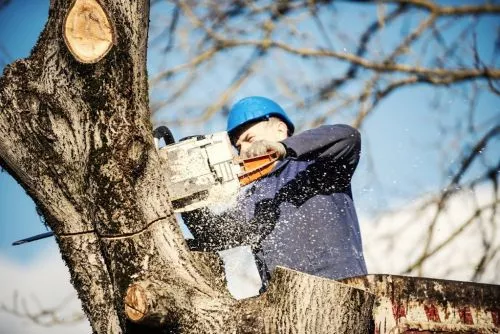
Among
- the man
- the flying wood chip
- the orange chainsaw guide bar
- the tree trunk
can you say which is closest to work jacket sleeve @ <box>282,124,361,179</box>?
the man

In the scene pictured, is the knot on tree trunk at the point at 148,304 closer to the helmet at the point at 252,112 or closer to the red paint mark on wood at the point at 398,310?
the red paint mark on wood at the point at 398,310

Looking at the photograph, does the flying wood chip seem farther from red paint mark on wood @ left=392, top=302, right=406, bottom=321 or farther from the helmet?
the helmet

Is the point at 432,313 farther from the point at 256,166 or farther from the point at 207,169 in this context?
the point at 207,169

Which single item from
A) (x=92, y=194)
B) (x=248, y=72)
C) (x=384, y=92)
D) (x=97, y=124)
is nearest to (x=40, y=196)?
(x=92, y=194)

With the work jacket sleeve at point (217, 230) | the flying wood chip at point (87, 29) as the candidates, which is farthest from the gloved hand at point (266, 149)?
the flying wood chip at point (87, 29)

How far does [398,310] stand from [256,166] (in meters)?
0.98

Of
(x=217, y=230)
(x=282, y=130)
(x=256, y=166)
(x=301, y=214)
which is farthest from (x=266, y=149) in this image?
(x=282, y=130)

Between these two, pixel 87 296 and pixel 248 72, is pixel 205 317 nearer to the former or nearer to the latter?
pixel 87 296

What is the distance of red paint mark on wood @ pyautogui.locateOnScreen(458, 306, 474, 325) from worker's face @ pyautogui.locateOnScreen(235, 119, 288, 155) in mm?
1703

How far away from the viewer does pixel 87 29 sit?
1423 millimetres

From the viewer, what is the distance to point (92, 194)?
146cm

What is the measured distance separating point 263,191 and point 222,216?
31cm

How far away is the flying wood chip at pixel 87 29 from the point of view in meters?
1.42

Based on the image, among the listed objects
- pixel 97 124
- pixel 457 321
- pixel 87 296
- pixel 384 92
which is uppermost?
pixel 384 92
